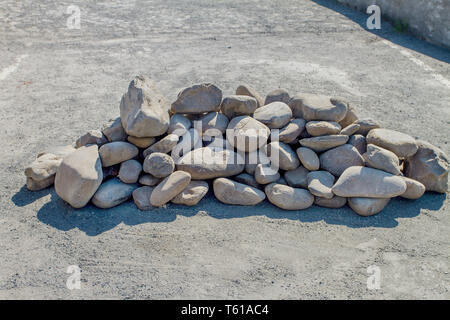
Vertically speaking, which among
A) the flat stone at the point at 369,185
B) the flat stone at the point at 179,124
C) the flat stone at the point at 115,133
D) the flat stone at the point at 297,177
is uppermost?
the flat stone at the point at 179,124

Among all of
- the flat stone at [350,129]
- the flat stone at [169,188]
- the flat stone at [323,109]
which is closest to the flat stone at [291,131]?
the flat stone at [323,109]

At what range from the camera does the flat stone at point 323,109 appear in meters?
4.89

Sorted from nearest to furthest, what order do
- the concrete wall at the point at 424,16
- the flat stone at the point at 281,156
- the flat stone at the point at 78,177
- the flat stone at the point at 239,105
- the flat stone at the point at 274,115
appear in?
Result: the flat stone at the point at 78,177 < the flat stone at the point at 281,156 < the flat stone at the point at 274,115 < the flat stone at the point at 239,105 < the concrete wall at the point at 424,16

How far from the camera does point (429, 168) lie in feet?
15.5

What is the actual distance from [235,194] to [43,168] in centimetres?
204

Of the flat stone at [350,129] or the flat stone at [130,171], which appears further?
the flat stone at [350,129]

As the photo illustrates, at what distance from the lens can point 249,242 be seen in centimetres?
411

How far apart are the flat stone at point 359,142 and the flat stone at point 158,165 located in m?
1.97

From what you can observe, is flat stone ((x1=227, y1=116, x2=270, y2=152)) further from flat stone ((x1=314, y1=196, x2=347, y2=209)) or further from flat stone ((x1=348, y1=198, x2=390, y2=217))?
flat stone ((x1=348, y1=198, x2=390, y2=217))

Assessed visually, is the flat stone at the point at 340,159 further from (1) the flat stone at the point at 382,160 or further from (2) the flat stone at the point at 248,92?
(2) the flat stone at the point at 248,92

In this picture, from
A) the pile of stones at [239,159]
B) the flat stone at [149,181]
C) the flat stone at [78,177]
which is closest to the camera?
the flat stone at [78,177]

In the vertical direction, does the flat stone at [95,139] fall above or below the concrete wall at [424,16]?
below

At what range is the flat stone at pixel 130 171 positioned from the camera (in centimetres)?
457
